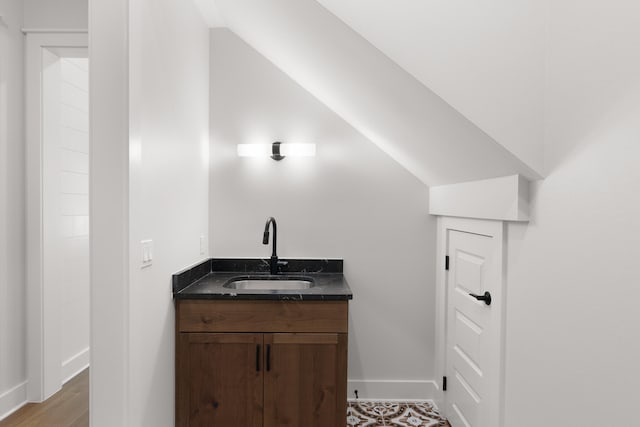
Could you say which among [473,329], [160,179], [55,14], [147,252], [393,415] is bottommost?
[393,415]

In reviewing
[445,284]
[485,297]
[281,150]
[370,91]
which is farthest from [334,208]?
[485,297]

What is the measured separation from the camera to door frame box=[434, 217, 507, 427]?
5.39 feet

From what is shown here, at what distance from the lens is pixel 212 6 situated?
2336mm

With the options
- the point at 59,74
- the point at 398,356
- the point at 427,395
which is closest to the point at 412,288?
the point at 398,356

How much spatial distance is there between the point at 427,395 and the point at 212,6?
2.89 meters

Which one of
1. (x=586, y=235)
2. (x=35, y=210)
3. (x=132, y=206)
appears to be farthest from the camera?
(x=35, y=210)

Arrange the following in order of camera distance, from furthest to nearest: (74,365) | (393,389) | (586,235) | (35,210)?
1. (74,365)
2. (393,389)
3. (35,210)
4. (586,235)

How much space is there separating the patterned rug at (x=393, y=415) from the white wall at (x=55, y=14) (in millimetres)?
3126

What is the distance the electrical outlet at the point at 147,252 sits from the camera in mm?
1583

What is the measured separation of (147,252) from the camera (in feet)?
5.31

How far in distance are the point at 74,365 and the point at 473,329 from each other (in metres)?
2.95

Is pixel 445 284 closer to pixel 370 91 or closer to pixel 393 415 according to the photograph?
pixel 393 415

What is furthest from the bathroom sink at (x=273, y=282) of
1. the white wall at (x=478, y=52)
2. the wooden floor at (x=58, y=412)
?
the white wall at (x=478, y=52)

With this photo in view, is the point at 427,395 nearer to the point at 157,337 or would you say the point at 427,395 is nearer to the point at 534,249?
the point at 534,249
